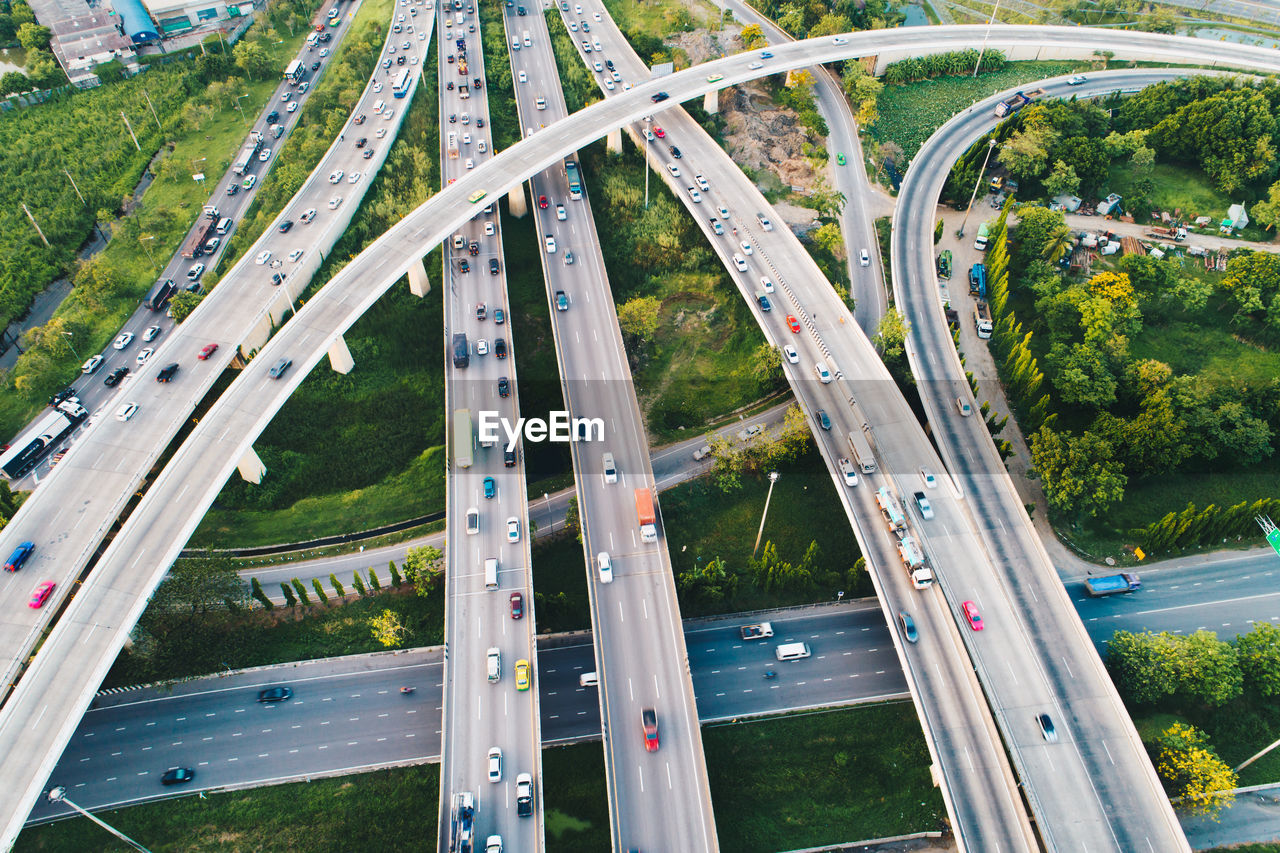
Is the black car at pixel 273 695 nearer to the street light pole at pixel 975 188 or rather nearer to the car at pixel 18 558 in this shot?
the car at pixel 18 558

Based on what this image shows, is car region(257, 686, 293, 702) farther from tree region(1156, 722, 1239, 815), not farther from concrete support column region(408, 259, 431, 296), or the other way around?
tree region(1156, 722, 1239, 815)

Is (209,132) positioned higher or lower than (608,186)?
higher

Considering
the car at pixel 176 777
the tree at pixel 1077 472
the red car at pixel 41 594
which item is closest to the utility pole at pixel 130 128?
the red car at pixel 41 594

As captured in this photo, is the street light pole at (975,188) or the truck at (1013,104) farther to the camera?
the truck at (1013,104)

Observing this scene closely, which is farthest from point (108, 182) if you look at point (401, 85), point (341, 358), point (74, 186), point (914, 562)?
point (914, 562)

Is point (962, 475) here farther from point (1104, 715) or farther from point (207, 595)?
point (207, 595)

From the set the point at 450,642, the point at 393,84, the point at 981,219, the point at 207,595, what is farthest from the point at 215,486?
the point at 981,219

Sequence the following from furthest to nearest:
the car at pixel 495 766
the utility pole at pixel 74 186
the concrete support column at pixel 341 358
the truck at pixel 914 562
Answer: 1. the utility pole at pixel 74 186
2. the concrete support column at pixel 341 358
3. the truck at pixel 914 562
4. the car at pixel 495 766
